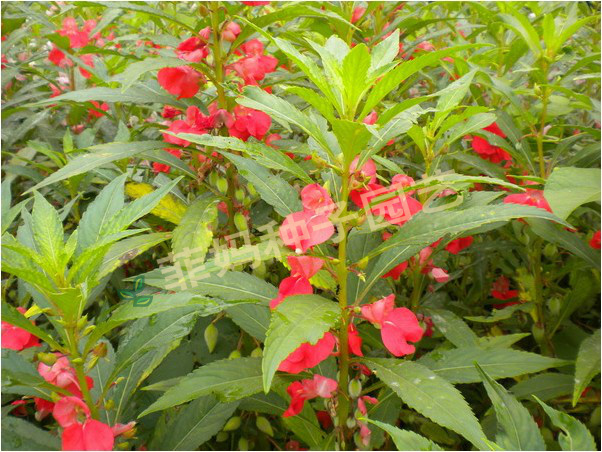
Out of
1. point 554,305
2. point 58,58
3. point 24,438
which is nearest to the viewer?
point 24,438

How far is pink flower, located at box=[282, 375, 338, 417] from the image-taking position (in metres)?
1.07

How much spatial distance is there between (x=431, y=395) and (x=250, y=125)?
782 millimetres

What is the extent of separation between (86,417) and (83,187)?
114cm

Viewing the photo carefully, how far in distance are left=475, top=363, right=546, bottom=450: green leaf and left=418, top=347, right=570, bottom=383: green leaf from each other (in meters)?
0.18

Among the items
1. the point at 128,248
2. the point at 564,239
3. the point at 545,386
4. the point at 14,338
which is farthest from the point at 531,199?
the point at 14,338

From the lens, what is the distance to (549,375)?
57.7 inches

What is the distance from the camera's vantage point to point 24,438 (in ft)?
3.66

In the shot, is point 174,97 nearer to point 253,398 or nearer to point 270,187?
point 270,187

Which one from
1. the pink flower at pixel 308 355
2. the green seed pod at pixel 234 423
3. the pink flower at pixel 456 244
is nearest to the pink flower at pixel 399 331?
the pink flower at pixel 308 355

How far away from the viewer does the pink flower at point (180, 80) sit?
1396mm

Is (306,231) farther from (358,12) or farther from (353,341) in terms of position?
(358,12)

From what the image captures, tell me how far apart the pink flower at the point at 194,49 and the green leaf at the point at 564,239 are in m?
0.97

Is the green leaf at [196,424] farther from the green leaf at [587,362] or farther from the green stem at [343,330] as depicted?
the green leaf at [587,362]

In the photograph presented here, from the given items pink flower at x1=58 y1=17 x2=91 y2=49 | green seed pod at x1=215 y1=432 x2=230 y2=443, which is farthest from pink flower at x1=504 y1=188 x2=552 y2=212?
pink flower at x1=58 y1=17 x2=91 y2=49
